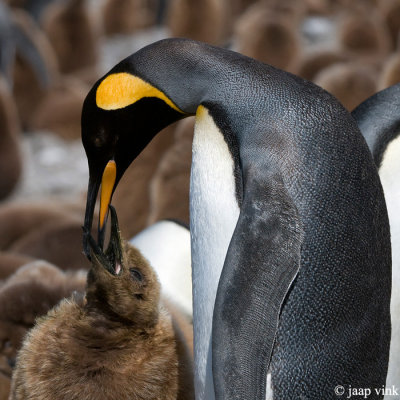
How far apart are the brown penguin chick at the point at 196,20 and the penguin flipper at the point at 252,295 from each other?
6.61m

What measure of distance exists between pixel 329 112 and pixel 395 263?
517 millimetres

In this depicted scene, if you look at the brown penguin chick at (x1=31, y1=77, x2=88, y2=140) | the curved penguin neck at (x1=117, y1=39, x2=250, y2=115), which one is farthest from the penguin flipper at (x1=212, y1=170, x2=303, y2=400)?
the brown penguin chick at (x1=31, y1=77, x2=88, y2=140)

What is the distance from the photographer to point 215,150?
1.69m

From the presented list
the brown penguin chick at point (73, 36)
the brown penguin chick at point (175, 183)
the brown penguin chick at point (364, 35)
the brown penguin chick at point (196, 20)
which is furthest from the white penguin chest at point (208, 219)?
the brown penguin chick at point (196, 20)

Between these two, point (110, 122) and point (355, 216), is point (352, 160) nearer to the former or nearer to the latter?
point (355, 216)

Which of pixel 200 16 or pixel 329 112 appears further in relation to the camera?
pixel 200 16

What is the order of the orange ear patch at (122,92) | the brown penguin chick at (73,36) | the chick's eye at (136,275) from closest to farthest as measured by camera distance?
the chick's eye at (136,275) → the orange ear patch at (122,92) → the brown penguin chick at (73,36)

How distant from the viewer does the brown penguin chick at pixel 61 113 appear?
19.6 feet

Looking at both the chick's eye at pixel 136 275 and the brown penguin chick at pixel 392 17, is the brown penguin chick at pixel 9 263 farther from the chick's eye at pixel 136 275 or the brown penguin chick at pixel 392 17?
the brown penguin chick at pixel 392 17

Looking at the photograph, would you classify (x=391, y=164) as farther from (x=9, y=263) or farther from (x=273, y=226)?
(x=9, y=263)

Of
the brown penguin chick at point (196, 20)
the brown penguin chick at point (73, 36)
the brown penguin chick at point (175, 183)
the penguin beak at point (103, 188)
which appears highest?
the brown penguin chick at point (196, 20)

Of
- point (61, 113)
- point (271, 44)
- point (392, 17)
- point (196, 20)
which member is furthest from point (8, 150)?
point (392, 17)

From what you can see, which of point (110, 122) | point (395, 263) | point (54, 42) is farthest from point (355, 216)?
point (54, 42)

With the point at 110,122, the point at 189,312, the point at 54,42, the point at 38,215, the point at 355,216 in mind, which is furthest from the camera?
the point at 54,42
